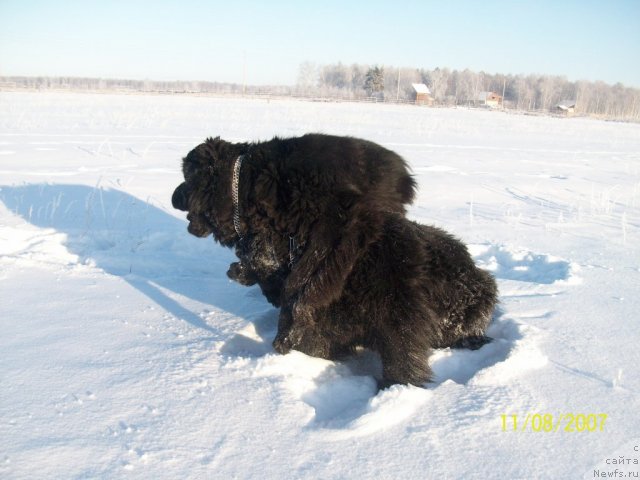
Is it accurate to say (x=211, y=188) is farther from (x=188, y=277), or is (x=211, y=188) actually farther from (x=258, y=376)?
(x=188, y=277)

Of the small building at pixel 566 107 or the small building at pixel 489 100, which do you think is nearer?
the small building at pixel 566 107

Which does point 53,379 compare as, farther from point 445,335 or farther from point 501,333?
point 501,333

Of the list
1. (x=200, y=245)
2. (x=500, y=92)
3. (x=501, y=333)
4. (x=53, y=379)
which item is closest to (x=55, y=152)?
(x=200, y=245)

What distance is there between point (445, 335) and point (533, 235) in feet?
12.4

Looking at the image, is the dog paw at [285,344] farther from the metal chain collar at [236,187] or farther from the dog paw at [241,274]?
the metal chain collar at [236,187]

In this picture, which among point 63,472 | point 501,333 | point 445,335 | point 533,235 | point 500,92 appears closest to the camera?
point 63,472

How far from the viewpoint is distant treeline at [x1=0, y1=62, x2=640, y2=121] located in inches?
3935

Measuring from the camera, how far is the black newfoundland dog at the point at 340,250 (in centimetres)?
310

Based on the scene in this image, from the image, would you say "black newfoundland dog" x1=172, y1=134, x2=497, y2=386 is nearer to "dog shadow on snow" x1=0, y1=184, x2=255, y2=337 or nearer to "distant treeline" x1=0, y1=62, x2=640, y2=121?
"dog shadow on snow" x1=0, y1=184, x2=255, y2=337

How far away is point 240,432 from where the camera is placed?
7.78 feet
